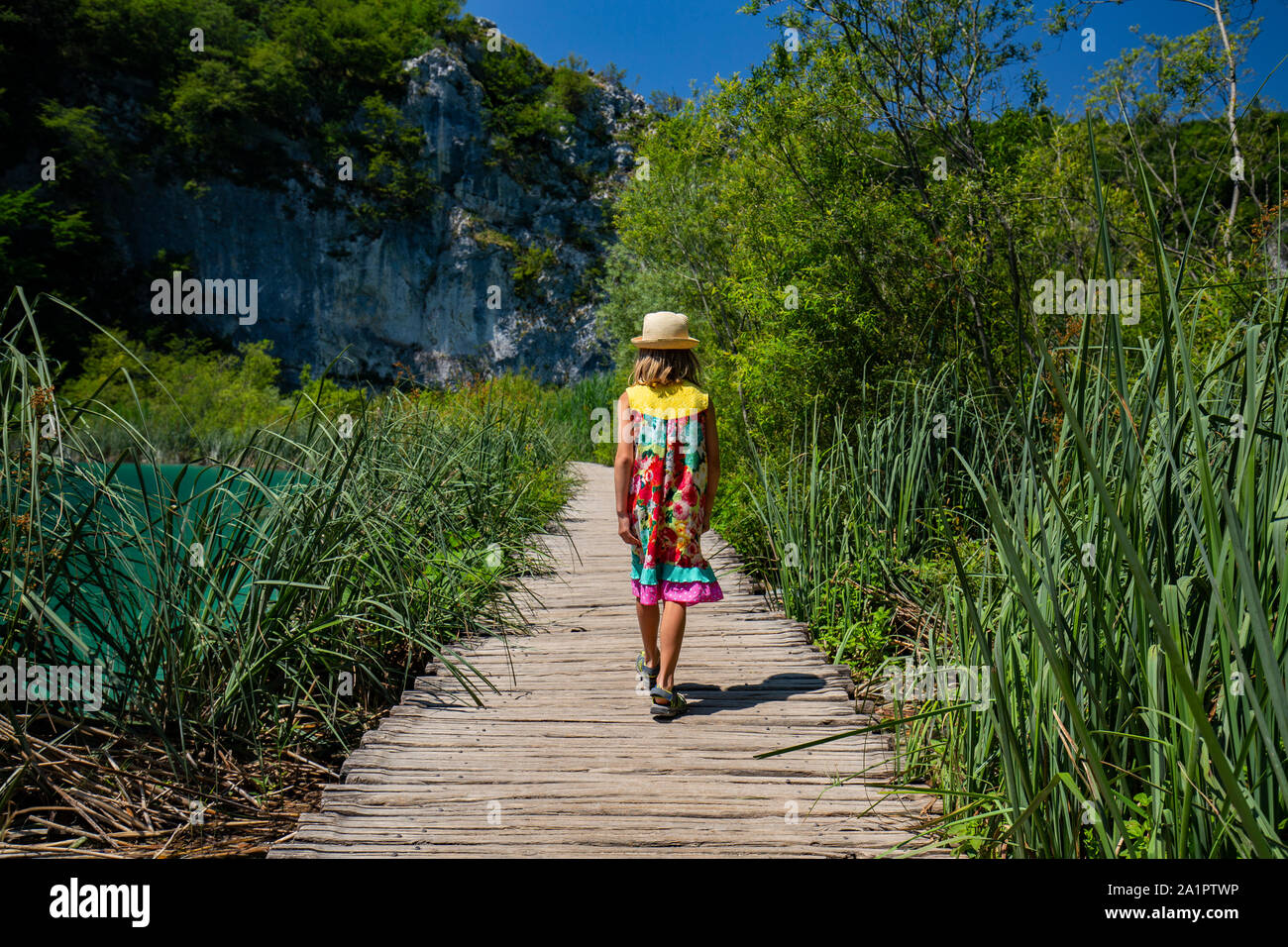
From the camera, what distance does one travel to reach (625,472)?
2959 millimetres

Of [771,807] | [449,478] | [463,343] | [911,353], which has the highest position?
[463,343]

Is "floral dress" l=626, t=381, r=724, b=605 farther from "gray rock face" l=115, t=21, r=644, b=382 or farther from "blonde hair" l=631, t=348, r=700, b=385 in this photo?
"gray rock face" l=115, t=21, r=644, b=382

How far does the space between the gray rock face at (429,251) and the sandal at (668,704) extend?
90.6 feet

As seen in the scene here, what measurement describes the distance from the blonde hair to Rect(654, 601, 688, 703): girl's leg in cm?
88

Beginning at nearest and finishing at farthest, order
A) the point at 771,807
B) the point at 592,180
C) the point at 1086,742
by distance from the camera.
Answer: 1. the point at 1086,742
2. the point at 771,807
3. the point at 592,180

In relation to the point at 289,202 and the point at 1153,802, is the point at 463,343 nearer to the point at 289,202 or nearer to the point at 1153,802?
the point at 289,202

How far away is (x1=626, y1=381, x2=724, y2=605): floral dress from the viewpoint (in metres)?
2.90

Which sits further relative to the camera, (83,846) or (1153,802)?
(83,846)

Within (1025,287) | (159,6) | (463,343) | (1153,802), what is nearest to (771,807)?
(1153,802)

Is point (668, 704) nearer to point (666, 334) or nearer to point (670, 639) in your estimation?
point (670, 639)

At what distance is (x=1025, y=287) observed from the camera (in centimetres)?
518

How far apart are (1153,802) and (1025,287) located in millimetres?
4556

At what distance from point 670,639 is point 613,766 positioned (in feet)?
1.75

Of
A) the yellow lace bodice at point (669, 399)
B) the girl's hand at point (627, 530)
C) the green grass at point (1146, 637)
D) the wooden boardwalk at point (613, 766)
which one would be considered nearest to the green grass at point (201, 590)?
the wooden boardwalk at point (613, 766)
